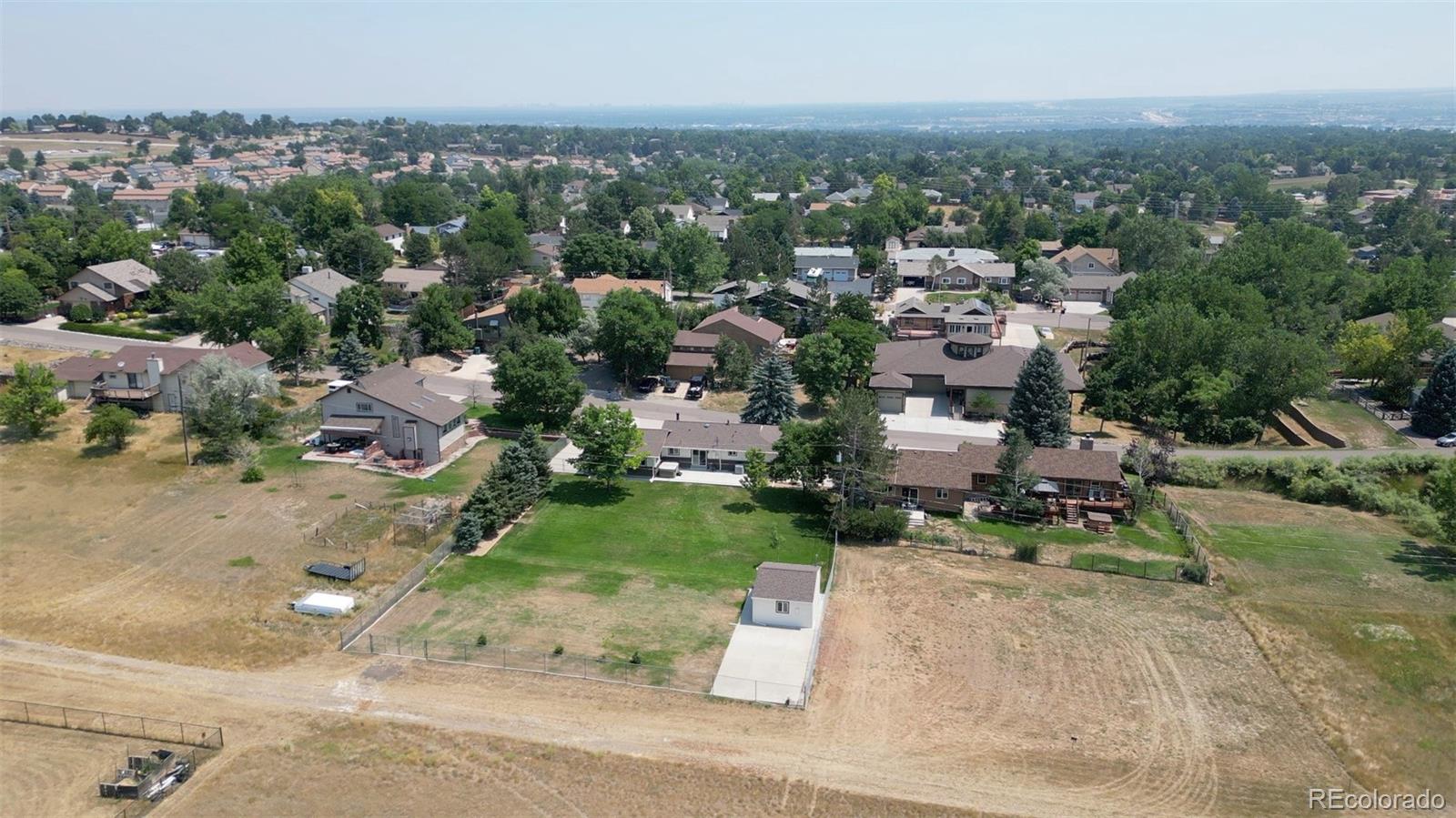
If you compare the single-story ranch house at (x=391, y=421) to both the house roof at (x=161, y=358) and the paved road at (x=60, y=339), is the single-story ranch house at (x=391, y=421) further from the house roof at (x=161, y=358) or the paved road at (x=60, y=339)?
the paved road at (x=60, y=339)

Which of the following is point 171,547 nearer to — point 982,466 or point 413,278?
point 982,466

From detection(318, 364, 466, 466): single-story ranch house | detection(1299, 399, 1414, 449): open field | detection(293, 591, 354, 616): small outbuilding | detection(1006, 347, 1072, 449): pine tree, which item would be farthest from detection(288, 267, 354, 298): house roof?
detection(1299, 399, 1414, 449): open field

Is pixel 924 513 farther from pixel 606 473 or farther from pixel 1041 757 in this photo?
pixel 1041 757

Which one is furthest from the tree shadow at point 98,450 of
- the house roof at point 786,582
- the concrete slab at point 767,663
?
the concrete slab at point 767,663

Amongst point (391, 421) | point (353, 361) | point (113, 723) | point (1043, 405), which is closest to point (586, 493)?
point (391, 421)

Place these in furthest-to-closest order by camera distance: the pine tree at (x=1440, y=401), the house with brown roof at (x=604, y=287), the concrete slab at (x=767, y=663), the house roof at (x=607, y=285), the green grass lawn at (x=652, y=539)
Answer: the house roof at (x=607, y=285) < the house with brown roof at (x=604, y=287) < the pine tree at (x=1440, y=401) < the green grass lawn at (x=652, y=539) < the concrete slab at (x=767, y=663)

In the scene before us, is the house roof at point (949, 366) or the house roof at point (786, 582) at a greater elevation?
the house roof at point (949, 366)

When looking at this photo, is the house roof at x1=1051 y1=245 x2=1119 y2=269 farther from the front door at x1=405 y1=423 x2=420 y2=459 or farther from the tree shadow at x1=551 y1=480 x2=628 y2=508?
the front door at x1=405 y1=423 x2=420 y2=459
